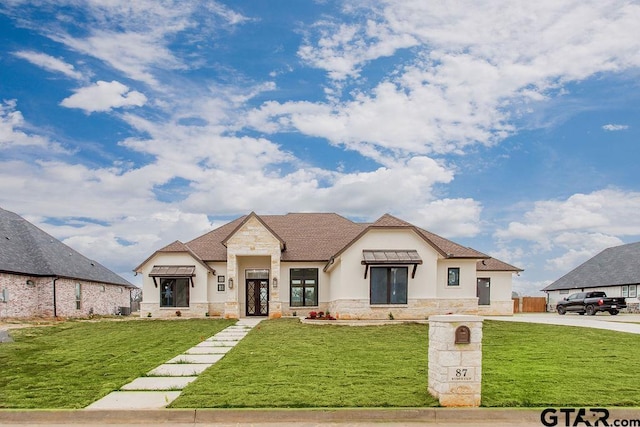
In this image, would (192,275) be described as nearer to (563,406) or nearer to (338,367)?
(338,367)

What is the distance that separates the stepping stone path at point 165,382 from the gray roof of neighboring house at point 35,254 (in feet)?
61.5

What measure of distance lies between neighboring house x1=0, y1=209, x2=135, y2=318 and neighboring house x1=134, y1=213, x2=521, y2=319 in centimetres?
663

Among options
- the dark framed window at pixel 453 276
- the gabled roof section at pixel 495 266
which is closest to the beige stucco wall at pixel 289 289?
the dark framed window at pixel 453 276

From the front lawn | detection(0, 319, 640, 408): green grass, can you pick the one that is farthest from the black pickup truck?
the front lawn

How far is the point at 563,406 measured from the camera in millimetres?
8461

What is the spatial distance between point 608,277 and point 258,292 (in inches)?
1227

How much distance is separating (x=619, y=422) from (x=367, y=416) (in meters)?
3.94

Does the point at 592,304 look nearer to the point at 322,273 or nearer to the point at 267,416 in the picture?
the point at 322,273

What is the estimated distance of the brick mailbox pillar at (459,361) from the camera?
27.7 feet

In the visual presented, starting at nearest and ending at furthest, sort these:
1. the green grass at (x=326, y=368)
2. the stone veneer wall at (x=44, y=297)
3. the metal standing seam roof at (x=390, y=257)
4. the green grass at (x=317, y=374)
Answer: the green grass at (x=317, y=374) < the green grass at (x=326, y=368) < the metal standing seam roof at (x=390, y=257) < the stone veneer wall at (x=44, y=297)

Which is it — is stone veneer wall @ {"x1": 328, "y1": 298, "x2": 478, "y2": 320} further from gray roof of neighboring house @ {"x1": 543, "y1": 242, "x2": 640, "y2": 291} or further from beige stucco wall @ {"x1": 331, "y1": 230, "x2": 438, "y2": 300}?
gray roof of neighboring house @ {"x1": 543, "y1": 242, "x2": 640, "y2": 291}

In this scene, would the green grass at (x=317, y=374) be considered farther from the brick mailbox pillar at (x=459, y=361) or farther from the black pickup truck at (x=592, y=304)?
the black pickup truck at (x=592, y=304)

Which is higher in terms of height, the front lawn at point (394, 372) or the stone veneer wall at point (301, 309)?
the front lawn at point (394, 372)

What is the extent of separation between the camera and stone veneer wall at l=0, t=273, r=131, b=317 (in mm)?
28234
